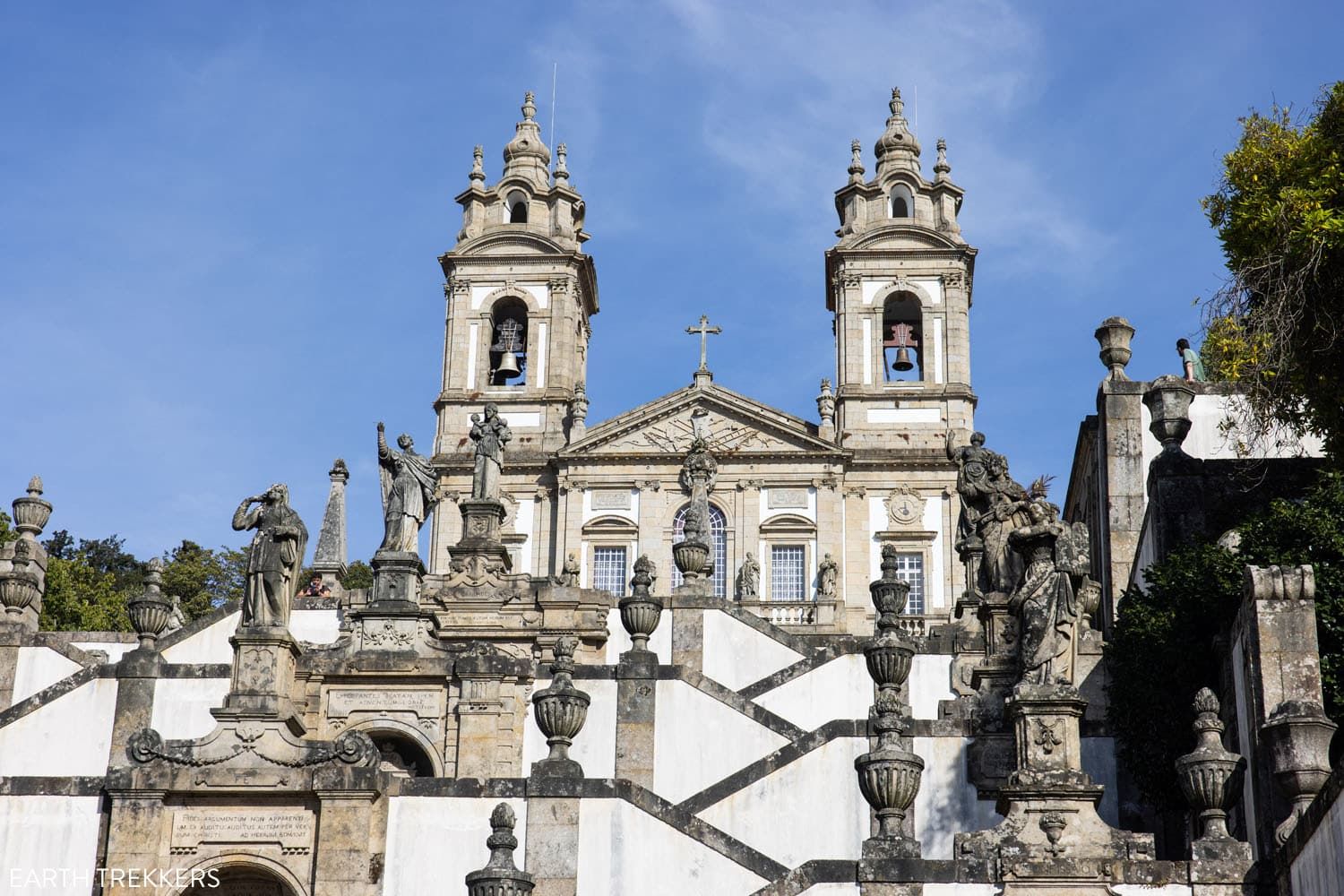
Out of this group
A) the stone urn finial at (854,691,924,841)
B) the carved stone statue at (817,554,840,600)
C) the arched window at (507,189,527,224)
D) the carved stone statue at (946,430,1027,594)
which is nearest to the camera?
the stone urn finial at (854,691,924,841)

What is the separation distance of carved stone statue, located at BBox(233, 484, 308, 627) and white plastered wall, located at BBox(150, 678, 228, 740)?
10.9ft

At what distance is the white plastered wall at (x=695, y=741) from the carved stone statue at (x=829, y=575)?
20275 millimetres

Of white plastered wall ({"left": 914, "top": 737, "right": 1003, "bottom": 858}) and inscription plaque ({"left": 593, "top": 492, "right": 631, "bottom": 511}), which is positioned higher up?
inscription plaque ({"left": 593, "top": 492, "right": 631, "bottom": 511})

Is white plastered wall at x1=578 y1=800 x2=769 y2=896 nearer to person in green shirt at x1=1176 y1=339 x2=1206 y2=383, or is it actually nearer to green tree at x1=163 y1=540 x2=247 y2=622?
person in green shirt at x1=1176 y1=339 x2=1206 y2=383

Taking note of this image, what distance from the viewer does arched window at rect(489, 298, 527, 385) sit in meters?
51.9

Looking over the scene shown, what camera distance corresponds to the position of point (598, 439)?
4931cm

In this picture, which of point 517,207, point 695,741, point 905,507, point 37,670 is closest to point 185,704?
point 37,670

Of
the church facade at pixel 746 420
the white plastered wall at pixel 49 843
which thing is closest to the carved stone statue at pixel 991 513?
the white plastered wall at pixel 49 843

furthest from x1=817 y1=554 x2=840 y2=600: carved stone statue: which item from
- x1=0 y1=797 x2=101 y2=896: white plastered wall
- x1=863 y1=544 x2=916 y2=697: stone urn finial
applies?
x1=0 y1=797 x2=101 y2=896: white plastered wall

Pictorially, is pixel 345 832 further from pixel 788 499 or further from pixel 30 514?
pixel 788 499

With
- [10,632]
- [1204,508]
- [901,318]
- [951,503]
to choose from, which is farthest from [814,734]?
[901,318]

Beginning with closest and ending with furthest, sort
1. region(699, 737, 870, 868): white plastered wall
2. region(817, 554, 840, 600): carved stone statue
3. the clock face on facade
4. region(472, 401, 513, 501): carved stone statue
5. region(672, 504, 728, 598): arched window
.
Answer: region(699, 737, 870, 868): white plastered wall < region(472, 401, 513, 501): carved stone statue < region(817, 554, 840, 600): carved stone statue < region(672, 504, 728, 598): arched window < the clock face on facade

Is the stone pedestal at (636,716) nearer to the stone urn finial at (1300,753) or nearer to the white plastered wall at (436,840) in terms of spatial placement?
the white plastered wall at (436,840)

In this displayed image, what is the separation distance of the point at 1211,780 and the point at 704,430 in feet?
120
